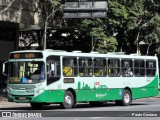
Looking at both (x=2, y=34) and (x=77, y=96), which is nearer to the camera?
(x=77, y=96)

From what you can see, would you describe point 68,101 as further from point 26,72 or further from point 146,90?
point 146,90

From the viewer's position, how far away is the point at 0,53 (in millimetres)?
41875

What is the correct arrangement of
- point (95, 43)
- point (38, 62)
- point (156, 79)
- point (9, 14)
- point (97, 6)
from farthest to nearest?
point (95, 43), point (9, 14), point (156, 79), point (97, 6), point (38, 62)

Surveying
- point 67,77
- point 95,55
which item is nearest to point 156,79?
point 95,55

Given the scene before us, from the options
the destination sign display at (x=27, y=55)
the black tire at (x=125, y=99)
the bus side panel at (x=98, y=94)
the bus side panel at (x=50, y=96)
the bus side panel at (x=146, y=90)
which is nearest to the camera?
the bus side panel at (x=50, y=96)

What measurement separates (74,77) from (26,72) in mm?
2841

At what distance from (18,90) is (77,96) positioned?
340 centimetres

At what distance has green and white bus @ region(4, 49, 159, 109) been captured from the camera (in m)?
Result: 23.9

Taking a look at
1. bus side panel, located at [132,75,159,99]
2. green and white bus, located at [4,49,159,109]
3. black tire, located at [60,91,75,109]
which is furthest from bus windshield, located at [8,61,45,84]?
bus side panel, located at [132,75,159,99]

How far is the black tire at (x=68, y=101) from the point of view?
81.7ft

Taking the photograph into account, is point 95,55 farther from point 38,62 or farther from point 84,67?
point 38,62

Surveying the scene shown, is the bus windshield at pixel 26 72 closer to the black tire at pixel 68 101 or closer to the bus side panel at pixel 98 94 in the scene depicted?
the black tire at pixel 68 101

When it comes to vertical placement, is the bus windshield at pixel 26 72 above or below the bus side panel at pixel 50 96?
above

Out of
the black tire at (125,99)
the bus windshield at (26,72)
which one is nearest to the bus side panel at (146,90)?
the black tire at (125,99)
